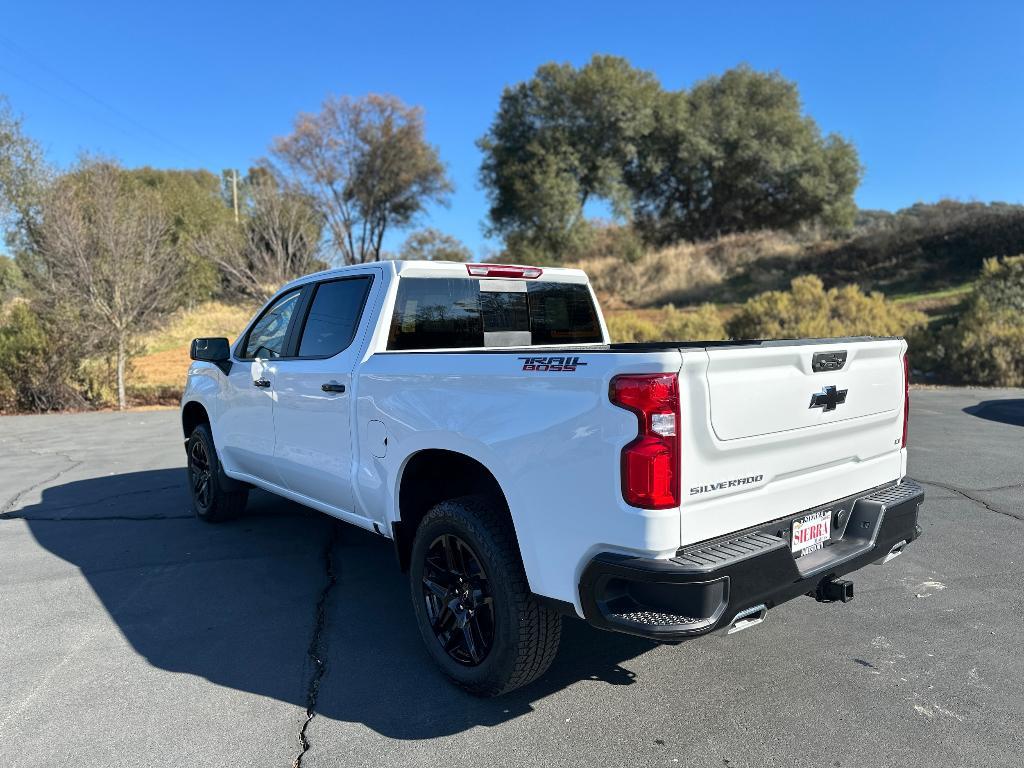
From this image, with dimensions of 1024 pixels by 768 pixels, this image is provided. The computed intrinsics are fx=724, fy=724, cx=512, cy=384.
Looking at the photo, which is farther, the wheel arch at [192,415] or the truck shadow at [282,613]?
the wheel arch at [192,415]

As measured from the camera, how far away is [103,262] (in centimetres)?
1441

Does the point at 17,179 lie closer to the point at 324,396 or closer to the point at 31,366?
the point at 31,366

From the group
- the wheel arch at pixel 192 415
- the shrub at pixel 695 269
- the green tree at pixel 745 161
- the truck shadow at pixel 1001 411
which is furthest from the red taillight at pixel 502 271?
the green tree at pixel 745 161

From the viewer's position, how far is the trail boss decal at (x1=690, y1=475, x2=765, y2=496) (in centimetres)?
261

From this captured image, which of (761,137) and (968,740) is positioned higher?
(761,137)

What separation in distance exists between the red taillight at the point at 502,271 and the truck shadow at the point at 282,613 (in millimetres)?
2044

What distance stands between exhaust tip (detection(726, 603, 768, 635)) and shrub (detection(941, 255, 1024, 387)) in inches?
550

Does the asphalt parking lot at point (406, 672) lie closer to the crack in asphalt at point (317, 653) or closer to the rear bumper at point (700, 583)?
the crack in asphalt at point (317, 653)

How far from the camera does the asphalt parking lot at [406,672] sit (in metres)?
2.89

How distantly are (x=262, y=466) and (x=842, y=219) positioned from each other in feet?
103

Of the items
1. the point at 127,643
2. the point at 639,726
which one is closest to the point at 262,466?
the point at 127,643

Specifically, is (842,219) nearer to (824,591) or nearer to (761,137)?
(761,137)

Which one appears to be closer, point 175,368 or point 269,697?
point 269,697

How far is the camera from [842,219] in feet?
102
